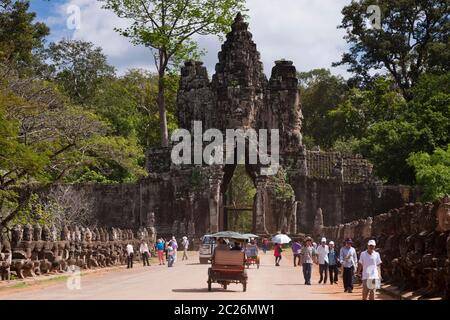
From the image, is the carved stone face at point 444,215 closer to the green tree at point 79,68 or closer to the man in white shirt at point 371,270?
the man in white shirt at point 371,270

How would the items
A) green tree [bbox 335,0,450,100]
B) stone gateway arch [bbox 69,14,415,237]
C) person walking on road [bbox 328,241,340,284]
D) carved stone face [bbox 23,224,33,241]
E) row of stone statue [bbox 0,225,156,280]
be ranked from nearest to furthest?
1. person walking on road [bbox 328,241,340,284]
2. row of stone statue [bbox 0,225,156,280]
3. carved stone face [bbox 23,224,33,241]
4. stone gateway arch [bbox 69,14,415,237]
5. green tree [bbox 335,0,450,100]

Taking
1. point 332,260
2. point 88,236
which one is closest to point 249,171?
point 88,236

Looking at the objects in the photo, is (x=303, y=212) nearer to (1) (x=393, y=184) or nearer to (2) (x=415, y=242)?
(1) (x=393, y=184)

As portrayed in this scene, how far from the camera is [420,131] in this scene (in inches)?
2164

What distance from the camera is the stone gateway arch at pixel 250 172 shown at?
2110 inches

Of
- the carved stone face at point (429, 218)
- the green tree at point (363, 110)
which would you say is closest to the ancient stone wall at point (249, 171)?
the green tree at point (363, 110)

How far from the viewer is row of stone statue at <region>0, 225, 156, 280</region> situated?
85.2ft

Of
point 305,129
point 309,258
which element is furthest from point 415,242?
point 305,129

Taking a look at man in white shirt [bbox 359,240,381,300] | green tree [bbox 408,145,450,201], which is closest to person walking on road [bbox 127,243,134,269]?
green tree [bbox 408,145,450,201]

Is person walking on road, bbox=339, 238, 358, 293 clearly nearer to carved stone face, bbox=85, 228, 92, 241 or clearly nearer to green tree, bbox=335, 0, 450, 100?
carved stone face, bbox=85, 228, 92, 241

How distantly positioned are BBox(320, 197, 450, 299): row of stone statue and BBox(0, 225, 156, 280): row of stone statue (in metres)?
11.2

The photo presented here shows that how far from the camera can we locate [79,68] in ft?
230

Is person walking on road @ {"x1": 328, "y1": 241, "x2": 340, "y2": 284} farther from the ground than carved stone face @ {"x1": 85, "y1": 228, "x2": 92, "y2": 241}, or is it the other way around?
carved stone face @ {"x1": 85, "y1": 228, "x2": 92, "y2": 241}

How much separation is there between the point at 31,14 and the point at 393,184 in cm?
2961
